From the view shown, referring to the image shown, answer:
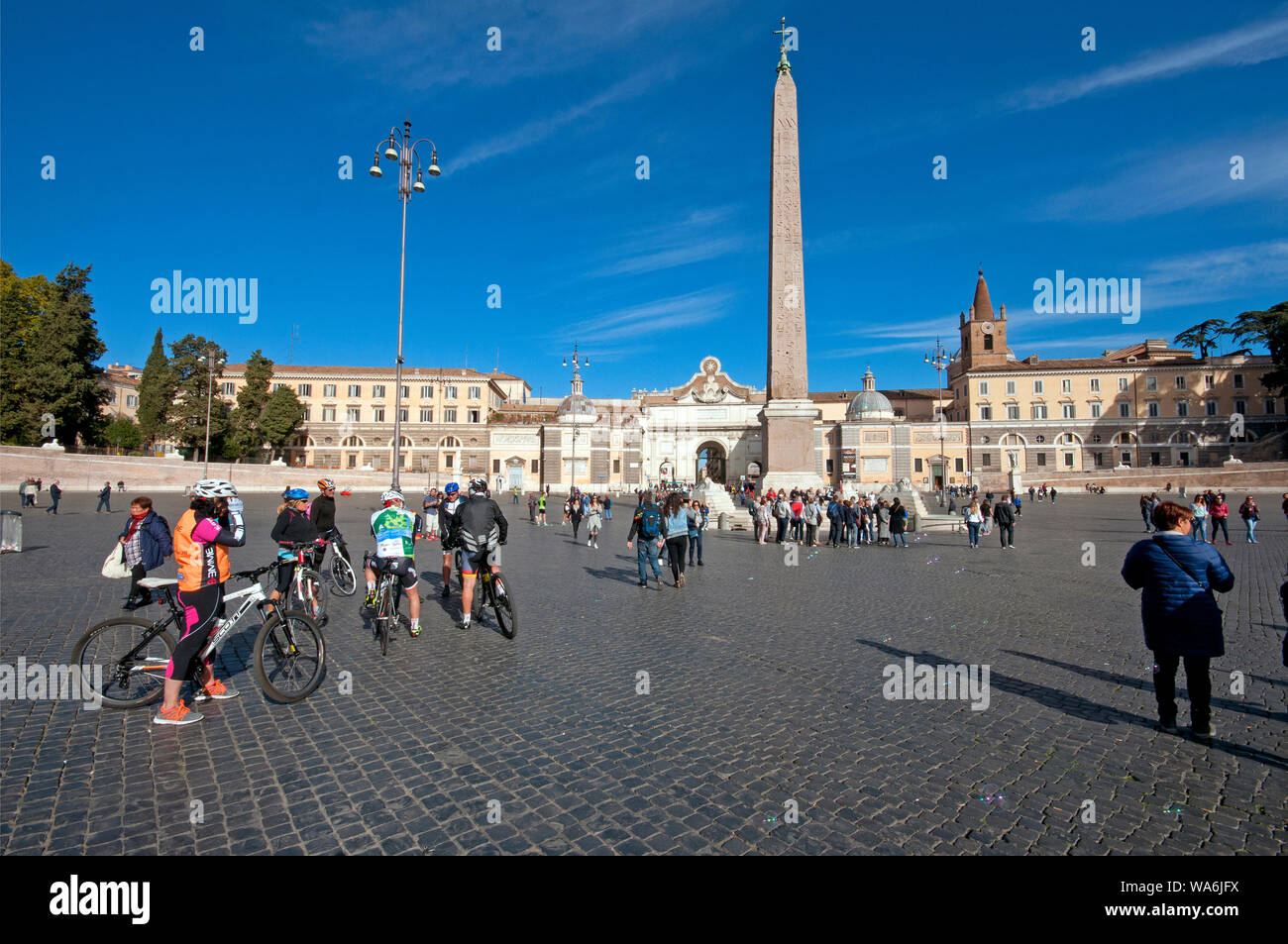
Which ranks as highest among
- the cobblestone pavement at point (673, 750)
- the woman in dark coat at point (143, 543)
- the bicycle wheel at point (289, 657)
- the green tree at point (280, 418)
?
the green tree at point (280, 418)

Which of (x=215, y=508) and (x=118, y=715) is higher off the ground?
(x=215, y=508)

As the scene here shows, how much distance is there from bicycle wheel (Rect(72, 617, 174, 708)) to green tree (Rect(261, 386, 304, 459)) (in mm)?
54270

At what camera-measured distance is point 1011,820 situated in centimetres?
284

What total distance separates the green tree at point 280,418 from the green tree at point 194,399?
2.86 metres

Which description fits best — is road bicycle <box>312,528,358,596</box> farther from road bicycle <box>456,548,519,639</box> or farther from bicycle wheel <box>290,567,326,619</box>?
road bicycle <box>456,548,519,639</box>

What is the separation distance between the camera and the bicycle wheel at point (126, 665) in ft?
13.3

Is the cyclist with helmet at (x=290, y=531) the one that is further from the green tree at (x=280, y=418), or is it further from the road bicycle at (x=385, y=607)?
the green tree at (x=280, y=418)

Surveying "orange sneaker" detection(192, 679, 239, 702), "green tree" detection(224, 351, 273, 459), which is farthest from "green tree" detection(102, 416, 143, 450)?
"orange sneaker" detection(192, 679, 239, 702)

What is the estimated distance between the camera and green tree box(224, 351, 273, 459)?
50.0 m

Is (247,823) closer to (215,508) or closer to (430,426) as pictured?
(215,508)

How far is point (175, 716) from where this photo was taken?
12.8 feet

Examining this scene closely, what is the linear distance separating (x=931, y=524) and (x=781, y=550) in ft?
33.2

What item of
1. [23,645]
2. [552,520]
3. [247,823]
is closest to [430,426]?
[552,520]

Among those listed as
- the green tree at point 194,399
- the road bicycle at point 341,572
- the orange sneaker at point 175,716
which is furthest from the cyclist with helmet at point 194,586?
the green tree at point 194,399
